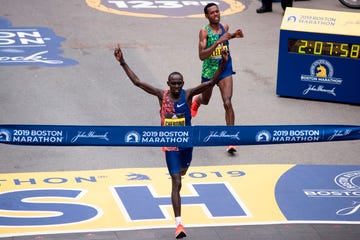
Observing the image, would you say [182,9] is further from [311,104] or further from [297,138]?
[297,138]

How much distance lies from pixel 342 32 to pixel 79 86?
16.1 feet

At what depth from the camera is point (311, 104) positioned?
16.4m

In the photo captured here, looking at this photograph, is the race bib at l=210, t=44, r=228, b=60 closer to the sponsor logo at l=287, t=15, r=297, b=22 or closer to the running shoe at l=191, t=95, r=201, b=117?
the running shoe at l=191, t=95, r=201, b=117

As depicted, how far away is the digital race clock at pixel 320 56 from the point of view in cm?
1620

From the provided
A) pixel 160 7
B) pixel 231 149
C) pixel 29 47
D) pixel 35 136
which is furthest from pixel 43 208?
pixel 160 7

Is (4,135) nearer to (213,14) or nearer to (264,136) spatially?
(264,136)

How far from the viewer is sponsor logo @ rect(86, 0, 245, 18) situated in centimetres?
2236

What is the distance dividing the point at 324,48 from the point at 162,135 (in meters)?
6.51

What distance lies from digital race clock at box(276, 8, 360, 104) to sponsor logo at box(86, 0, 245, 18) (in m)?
5.88

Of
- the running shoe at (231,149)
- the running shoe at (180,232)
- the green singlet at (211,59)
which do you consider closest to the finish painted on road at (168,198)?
the running shoe at (231,149)

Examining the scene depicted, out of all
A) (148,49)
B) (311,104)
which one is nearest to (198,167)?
(311,104)

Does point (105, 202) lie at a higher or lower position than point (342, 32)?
lower

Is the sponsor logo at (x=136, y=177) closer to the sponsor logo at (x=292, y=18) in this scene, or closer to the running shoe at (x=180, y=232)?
the running shoe at (x=180, y=232)

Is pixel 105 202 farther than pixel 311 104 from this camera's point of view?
No
